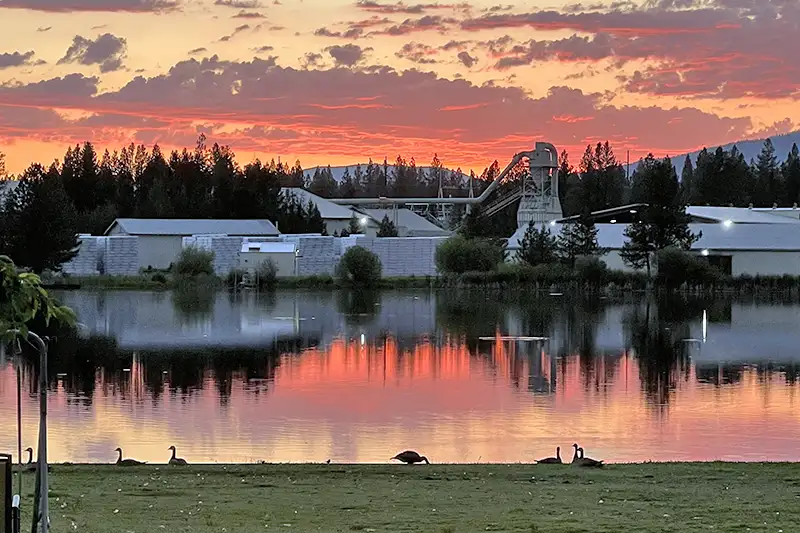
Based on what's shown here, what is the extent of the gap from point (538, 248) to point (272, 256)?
14111 mm

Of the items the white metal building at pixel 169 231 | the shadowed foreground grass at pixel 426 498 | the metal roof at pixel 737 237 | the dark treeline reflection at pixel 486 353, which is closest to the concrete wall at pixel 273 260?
the white metal building at pixel 169 231

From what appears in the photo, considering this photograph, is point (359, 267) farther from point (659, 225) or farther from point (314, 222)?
point (314, 222)

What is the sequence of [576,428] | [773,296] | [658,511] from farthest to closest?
[773,296] < [576,428] < [658,511]

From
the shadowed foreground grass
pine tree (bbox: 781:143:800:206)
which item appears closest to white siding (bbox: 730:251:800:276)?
pine tree (bbox: 781:143:800:206)

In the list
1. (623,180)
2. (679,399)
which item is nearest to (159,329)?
(679,399)

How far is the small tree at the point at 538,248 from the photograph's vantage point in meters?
64.9

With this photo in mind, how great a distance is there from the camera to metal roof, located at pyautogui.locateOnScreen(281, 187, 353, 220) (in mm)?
94875

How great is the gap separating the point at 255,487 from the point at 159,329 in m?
27.5

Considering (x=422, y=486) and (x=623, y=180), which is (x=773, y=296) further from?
(x=623, y=180)

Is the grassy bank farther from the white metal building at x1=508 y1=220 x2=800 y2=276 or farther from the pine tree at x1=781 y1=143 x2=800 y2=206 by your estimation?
the pine tree at x1=781 y1=143 x2=800 y2=206

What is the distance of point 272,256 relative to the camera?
228 feet

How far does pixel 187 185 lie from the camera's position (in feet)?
322

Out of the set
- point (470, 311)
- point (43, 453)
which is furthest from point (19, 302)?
point (470, 311)

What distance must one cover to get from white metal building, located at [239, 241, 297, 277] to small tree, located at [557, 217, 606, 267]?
46.4 feet
